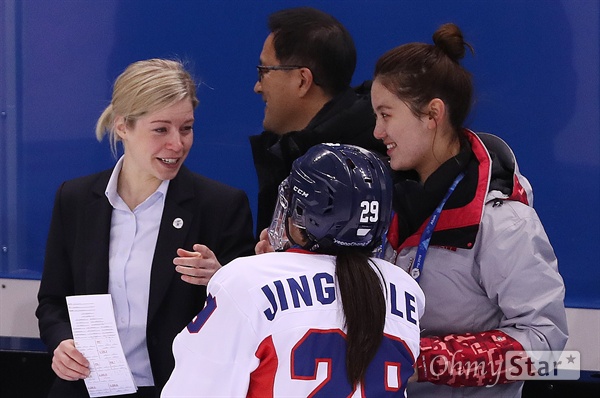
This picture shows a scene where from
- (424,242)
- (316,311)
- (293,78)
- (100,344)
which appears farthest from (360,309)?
(293,78)

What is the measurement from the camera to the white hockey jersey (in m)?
1.81

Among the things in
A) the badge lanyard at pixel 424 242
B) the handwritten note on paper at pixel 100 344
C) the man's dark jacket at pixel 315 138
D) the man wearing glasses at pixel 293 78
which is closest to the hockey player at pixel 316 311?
the badge lanyard at pixel 424 242

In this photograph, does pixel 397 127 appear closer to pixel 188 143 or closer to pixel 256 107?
pixel 188 143

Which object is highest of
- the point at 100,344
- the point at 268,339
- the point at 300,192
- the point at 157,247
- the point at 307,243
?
the point at 300,192

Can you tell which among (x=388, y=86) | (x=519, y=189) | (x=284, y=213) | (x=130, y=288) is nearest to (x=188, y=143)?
(x=130, y=288)

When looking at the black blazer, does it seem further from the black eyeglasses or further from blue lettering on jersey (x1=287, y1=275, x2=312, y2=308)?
blue lettering on jersey (x1=287, y1=275, x2=312, y2=308)

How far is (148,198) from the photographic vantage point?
110 inches

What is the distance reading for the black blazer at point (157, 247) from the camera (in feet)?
8.89

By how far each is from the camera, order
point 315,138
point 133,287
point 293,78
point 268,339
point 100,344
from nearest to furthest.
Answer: point 268,339 < point 100,344 < point 133,287 < point 315,138 < point 293,78

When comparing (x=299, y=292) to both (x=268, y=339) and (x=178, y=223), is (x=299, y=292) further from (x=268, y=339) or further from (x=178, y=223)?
(x=178, y=223)

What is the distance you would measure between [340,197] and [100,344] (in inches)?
42.1

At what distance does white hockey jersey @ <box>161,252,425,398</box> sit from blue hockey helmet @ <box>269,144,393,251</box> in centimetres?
9

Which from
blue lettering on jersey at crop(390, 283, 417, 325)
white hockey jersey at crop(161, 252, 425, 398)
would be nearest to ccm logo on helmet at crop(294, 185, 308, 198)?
white hockey jersey at crop(161, 252, 425, 398)

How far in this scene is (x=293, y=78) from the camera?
129 inches
